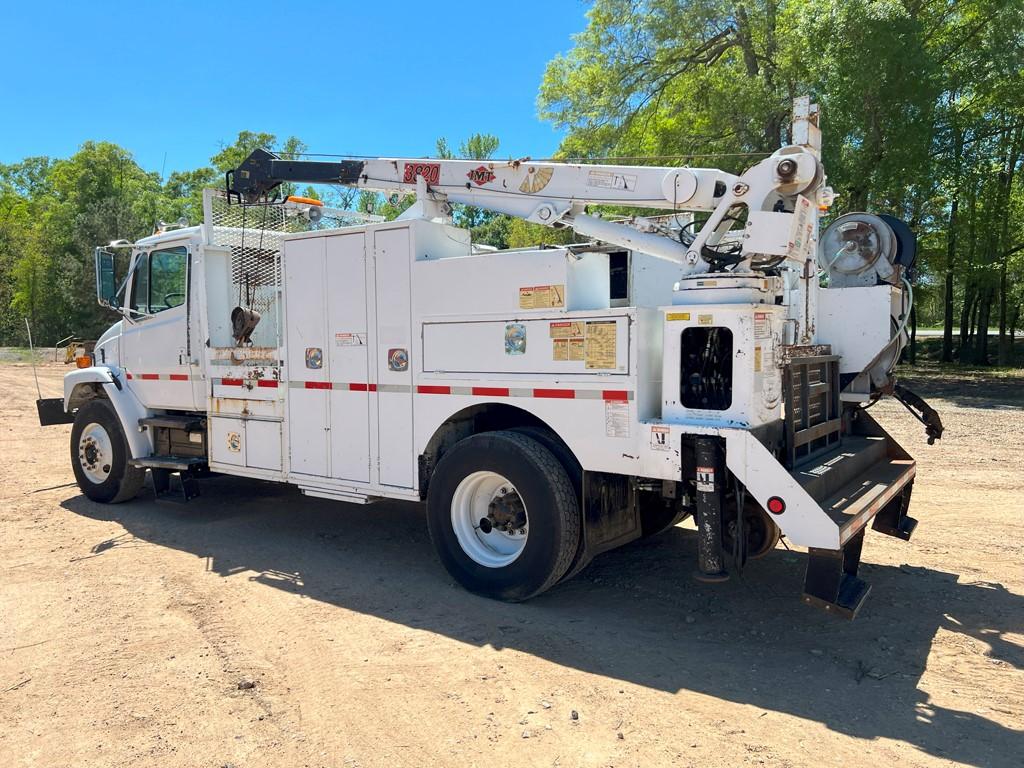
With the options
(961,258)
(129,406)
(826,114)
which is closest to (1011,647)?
(129,406)

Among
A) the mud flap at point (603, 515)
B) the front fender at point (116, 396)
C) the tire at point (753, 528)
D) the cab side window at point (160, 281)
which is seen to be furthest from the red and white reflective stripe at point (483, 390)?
Answer: the front fender at point (116, 396)

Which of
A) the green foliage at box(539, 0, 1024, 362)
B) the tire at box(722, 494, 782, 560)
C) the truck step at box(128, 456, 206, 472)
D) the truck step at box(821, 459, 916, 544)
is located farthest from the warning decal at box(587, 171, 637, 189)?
the green foliage at box(539, 0, 1024, 362)

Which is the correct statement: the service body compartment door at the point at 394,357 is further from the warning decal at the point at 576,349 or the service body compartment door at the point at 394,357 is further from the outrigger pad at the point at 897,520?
the outrigger pad at the point at 897,520

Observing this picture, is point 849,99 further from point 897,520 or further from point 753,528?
point 753,528

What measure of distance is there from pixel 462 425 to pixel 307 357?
1569mm

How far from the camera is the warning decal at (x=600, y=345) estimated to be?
4746mm

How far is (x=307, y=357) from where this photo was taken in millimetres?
6371

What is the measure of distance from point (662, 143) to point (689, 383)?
1836 centimetres

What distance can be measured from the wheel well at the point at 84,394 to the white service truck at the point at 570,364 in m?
1.47

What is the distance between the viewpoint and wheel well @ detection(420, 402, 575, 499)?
221 inches

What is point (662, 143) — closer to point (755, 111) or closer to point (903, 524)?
point (755, 111)

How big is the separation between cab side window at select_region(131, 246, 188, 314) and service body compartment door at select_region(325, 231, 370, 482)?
2.26 meters

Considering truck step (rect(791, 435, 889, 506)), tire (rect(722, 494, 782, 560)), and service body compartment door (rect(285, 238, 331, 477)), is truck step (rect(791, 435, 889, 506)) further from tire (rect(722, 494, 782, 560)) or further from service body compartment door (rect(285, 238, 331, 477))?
service body compartment door (rect(285, 238, 331, 477))

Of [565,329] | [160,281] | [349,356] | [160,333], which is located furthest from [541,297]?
[160,281]
